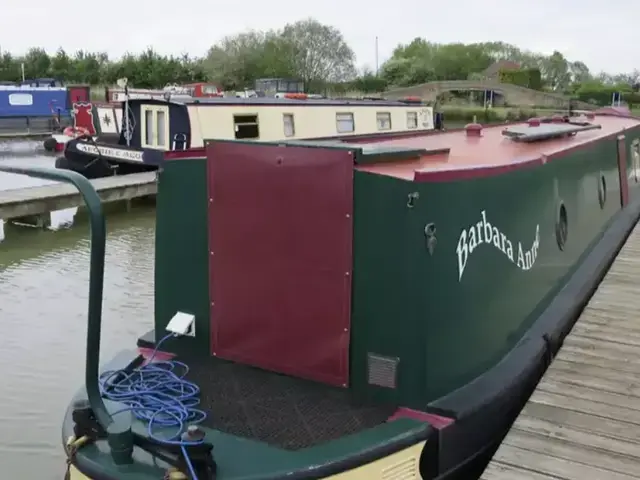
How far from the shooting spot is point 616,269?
6539 mm

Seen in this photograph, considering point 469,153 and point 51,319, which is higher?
point 469,153

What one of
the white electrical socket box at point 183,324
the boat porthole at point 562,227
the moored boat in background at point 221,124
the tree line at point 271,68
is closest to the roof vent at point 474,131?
the boat porthole at point 562,227

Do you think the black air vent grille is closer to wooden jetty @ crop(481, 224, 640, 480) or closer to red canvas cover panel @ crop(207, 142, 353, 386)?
red canvas cover panel @ crop(207, 142, 353, 386)

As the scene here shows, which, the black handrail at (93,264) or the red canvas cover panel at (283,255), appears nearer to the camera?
the black handrail at (93,264)

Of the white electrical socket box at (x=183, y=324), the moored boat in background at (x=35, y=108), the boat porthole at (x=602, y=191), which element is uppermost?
the moored boat in background at (x=35, y=108)

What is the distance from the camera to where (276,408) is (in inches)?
139

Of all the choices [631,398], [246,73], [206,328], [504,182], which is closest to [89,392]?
[206,328]

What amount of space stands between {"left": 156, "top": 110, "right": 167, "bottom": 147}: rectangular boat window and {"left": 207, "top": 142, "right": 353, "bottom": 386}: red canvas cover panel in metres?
10.6

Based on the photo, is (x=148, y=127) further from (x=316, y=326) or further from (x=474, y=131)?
(x=316, y=326)

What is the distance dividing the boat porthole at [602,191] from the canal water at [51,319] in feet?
15.3

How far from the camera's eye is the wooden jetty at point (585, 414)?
10.9 feet

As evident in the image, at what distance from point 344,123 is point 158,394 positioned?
1157cm

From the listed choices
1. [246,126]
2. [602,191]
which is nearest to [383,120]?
[246,126]

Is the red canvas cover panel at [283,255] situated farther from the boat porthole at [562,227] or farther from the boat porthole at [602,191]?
the boat porthole at [602,191]
